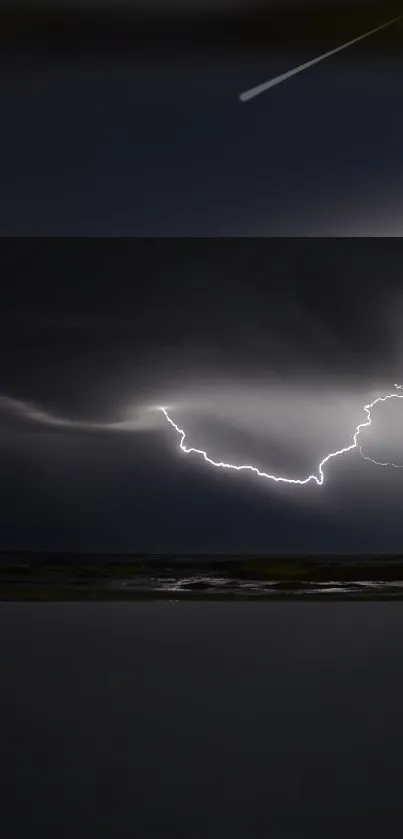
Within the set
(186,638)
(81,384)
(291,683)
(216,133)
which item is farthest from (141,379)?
(291,683)

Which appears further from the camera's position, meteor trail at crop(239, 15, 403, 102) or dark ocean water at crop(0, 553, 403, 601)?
meteor trail at crop(239, 15, 403, 102)

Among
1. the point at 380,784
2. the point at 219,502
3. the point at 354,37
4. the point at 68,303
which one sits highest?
the point at 354,37

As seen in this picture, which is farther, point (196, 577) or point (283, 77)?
point (283, 77)

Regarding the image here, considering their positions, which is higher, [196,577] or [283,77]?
[283,77]

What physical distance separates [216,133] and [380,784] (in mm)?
1878

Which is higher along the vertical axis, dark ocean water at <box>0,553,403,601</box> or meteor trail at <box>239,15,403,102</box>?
meteor trail at <box>239,15,403,102</box>

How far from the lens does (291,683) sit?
1229 millimetres

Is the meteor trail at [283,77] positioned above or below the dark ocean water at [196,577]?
above

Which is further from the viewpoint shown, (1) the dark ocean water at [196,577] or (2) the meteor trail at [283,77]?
(2) the meteor trail at [283,77]

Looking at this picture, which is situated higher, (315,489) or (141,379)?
(141,379)

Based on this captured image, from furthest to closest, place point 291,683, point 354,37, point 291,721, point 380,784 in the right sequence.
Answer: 1. point 354,37
2. point 291,683
3. point 291,721
4. point 380,784

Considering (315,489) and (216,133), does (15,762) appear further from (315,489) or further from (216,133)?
(216,133)

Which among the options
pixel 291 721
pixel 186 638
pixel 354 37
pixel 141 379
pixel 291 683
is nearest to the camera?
pixel 291 721

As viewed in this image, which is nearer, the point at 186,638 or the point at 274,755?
the point at 274,755
